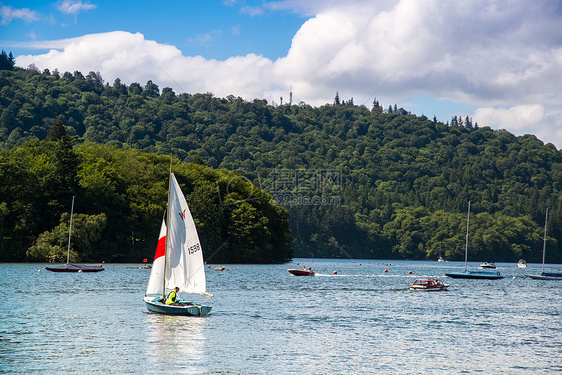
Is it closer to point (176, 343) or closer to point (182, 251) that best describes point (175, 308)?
point (182, 251)

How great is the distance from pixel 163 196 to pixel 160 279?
290 ft

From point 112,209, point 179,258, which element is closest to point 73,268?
point 112,209

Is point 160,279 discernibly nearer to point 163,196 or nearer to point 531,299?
point 531,299

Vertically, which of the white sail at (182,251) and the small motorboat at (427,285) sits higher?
the white sail at (182,251)

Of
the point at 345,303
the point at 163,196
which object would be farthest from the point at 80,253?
the point at 345,303

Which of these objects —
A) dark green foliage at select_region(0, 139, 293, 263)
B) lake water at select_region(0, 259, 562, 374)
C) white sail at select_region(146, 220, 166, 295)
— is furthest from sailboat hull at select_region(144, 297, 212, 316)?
dark green foliage at select_region(0, 139, 293, 263)

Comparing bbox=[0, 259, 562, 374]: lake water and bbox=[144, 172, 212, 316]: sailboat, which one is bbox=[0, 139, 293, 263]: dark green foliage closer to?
bbox=[0, 259, 562, 374]: lake water

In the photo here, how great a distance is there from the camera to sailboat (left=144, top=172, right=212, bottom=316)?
48.9 m

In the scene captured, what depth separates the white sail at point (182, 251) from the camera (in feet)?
161

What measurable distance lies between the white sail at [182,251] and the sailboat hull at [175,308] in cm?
143

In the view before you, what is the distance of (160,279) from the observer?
167 feet

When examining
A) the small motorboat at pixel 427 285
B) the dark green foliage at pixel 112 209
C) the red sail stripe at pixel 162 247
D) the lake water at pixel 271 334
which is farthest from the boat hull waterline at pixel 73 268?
the red sail stripe at pixel 162 247

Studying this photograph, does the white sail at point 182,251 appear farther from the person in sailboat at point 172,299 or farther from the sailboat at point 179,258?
the person in sailboat at point 172,299

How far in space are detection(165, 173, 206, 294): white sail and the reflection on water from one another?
2941mm
